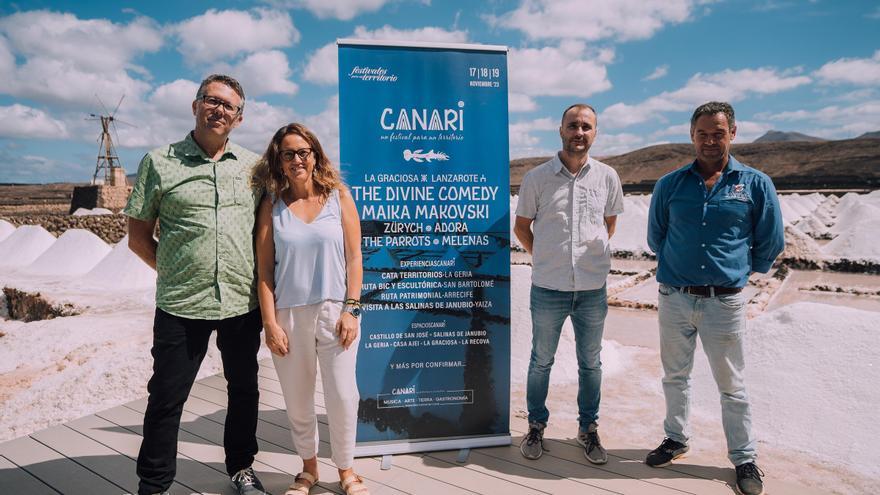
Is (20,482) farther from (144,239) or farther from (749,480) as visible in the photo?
(749,480)

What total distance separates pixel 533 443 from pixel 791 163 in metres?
109

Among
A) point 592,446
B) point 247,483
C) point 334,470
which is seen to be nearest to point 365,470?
point 334,470

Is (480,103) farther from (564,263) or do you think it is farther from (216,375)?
(216,375)

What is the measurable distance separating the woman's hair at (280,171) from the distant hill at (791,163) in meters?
71.3

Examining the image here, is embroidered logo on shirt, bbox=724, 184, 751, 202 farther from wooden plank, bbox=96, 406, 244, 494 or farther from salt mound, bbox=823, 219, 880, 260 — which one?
salt mound, bbox=823, 219, 880, 260

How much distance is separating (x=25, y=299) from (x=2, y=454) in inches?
397

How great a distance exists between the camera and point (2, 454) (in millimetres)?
3072

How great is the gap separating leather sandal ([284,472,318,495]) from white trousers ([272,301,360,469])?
0.50 feet

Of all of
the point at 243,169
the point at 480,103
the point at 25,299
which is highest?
the point at 480,103

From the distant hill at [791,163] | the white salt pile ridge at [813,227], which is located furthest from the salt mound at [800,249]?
the distant hill at [791,163]

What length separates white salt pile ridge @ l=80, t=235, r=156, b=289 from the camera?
11.9m

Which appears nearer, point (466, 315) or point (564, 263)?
point (564, 263)

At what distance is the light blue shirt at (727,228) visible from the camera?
107 inches

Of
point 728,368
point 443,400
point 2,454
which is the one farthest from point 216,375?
point 728,368
